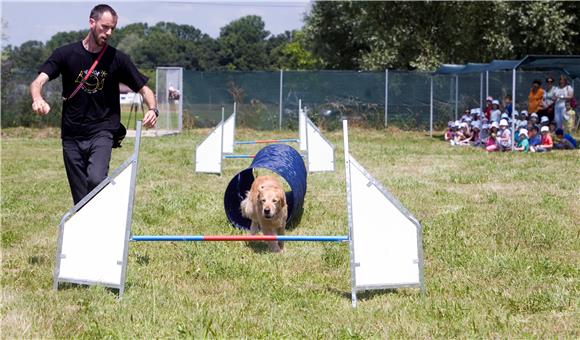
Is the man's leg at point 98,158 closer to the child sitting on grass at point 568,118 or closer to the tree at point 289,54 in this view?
the child sitting on grass at point 568,118

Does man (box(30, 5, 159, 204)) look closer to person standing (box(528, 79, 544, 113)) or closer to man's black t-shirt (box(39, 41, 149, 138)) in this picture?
man's black t-shirt (box(39, 41, 149, 138))

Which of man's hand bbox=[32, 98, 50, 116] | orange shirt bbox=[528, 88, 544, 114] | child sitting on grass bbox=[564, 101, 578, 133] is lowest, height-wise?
man's hand bbox=[32, 98, 50, 116]

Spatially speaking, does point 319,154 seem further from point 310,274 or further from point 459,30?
point 459,30

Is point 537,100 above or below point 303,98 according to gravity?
below

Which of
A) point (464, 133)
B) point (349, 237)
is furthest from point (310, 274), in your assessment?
point (464, 133)

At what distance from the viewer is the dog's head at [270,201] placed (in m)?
6.77

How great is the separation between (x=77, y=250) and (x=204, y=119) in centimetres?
2071

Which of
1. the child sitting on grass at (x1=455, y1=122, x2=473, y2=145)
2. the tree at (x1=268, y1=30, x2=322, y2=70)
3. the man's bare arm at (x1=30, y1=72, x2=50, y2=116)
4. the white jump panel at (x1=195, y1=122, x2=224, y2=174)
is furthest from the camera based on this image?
the tree at (x1=268, y1=30, x2=322, y2=70)

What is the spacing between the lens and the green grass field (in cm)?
434

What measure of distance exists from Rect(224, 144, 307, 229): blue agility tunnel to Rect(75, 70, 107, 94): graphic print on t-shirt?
2239 mm

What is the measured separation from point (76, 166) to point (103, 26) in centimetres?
116

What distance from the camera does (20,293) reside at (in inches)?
201

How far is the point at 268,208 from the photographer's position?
266 inches

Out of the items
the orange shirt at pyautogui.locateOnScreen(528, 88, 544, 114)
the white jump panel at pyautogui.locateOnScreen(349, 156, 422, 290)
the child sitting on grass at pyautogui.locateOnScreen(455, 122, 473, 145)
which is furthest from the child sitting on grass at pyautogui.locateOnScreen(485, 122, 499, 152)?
the white jump panel at pyautogui.locateOnScreen(349, 156, 422, 290)
